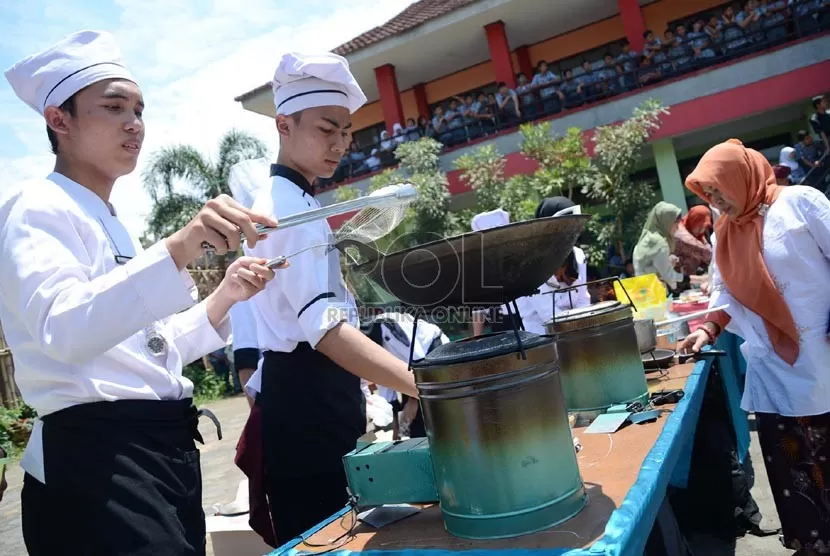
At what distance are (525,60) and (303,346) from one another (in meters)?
16.5

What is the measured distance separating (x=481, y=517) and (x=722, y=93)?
12914mm

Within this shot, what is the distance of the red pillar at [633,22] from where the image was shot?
1383cm

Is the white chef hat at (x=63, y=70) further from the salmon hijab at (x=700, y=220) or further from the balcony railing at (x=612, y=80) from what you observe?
the balcony railing at (x=612, y=80)

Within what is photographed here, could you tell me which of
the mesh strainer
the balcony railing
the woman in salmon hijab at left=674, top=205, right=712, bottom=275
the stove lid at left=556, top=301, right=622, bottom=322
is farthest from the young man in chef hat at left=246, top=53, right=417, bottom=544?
the balcony railing

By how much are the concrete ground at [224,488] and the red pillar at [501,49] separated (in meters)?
9.87

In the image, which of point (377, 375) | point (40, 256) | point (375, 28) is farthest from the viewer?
point (375, 28)

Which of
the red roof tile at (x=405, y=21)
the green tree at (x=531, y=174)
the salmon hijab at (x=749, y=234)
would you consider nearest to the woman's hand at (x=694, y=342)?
the salmon hijab at (x=749, y=234)

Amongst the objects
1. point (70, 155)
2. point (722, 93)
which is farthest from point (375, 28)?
point (70, 155)

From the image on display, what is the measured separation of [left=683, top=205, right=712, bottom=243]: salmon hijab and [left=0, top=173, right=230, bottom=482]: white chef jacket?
272 inches

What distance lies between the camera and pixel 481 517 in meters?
1.30

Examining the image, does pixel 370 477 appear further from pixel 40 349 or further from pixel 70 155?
pixel 70 155

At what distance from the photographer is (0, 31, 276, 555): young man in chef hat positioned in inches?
46.7

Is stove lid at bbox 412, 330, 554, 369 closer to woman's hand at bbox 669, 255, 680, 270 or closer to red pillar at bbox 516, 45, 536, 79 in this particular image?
woman's hand at bbox 669, 255, 680, 270

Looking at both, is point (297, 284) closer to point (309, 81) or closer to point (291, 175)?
point (291, 175)
